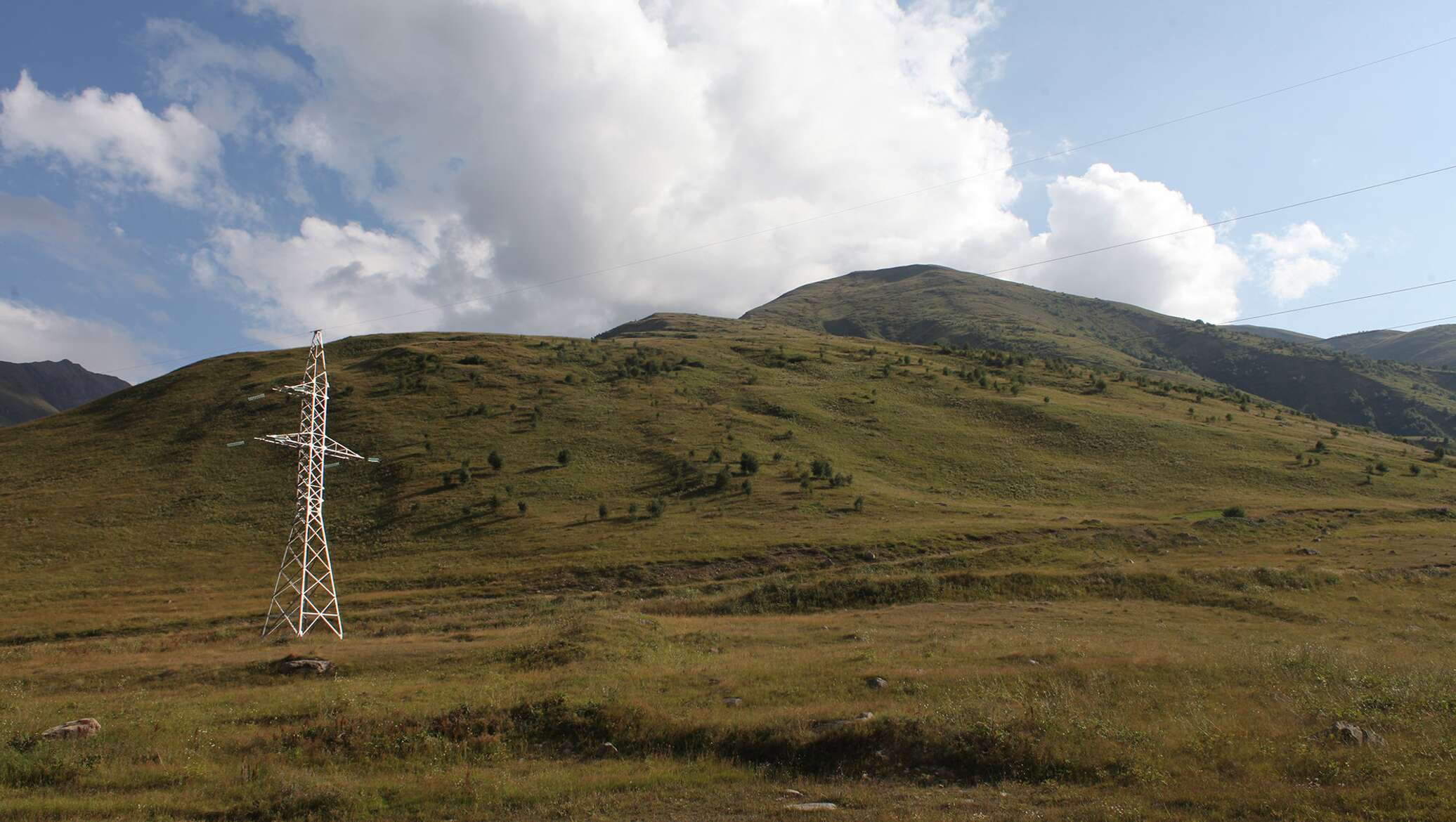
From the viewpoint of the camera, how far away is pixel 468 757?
1559 cm

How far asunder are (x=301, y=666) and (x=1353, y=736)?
29444 millimetres

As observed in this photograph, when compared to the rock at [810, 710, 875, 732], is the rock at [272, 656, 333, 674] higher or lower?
lower

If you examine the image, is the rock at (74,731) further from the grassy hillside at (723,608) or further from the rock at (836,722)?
the rock at (836,722)

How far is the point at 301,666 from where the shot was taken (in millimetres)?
25328

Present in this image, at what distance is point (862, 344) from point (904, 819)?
154 meters

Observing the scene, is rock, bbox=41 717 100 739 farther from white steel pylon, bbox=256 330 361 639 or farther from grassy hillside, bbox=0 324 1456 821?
white steel pylon, bbox=256 330 361 639

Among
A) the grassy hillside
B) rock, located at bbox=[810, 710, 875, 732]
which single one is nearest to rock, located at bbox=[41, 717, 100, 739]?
the grassy hillside

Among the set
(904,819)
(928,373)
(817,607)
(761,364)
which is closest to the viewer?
(904,819)

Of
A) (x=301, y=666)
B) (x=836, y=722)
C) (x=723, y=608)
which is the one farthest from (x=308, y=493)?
(x=836, y=722)

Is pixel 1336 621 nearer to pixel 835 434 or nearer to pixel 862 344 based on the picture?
pixel 835 434

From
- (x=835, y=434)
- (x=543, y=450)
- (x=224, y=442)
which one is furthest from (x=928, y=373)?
(x=224, y=442)

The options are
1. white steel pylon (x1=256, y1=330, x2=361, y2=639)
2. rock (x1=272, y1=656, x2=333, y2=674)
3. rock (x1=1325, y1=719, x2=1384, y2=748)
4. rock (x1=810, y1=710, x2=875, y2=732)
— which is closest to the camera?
rock (x1=1325, y1=719, x2=1384, y2=748)

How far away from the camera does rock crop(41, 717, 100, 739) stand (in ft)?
53.2

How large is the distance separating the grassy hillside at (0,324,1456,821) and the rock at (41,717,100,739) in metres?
0.40
